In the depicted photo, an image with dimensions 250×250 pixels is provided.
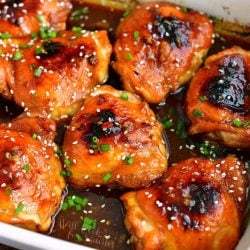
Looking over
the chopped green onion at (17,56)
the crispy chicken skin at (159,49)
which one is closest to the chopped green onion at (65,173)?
the crispy chicken skin at (159,49)

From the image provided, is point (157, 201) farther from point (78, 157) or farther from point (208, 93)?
point (208, 93)

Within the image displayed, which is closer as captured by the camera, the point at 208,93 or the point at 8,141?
the point at 8,141

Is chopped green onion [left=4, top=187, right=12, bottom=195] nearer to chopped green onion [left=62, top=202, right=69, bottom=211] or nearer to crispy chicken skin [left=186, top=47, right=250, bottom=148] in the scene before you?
chopped green onion [left=62, top=202, right=69, bottom=211]

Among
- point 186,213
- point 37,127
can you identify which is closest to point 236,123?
point 186,213

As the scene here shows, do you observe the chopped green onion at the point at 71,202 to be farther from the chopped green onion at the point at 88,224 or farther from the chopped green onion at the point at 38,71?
the chopped green onion at the point at 38,71

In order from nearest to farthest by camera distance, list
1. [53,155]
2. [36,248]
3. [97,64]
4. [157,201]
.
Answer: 1. [36,248]
2. [157,201]
3. [53,155]
4. [97,64]

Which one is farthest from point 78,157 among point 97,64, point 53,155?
point 97,64
